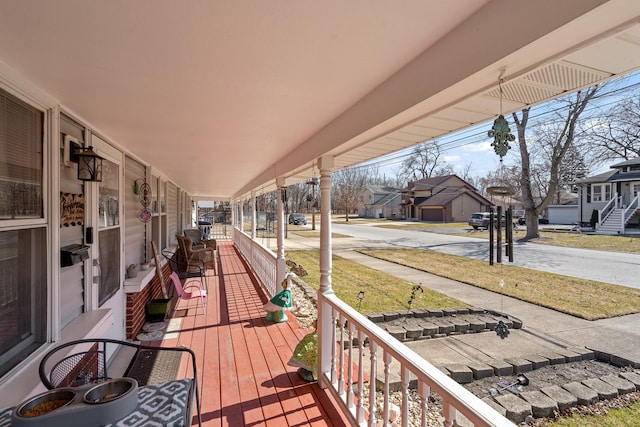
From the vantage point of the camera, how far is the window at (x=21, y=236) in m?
1.58

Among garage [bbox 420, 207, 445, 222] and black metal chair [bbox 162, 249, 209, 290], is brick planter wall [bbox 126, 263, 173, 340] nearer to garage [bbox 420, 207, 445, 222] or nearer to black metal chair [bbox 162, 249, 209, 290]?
black metal chair [bbox 162, 249, 209, 290]

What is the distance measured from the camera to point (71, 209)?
2338 mm

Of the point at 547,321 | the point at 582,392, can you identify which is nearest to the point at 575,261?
the point at 547,321

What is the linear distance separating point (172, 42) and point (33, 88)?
1.14 m

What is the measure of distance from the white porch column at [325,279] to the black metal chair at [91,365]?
1.07 meters

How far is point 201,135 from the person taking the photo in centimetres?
309

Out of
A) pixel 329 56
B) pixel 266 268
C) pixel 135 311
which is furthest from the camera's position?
pixel 266 268

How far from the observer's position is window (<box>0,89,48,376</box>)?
1.58 m

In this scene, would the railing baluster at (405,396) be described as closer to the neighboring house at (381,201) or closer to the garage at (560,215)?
the garage at (560,215)

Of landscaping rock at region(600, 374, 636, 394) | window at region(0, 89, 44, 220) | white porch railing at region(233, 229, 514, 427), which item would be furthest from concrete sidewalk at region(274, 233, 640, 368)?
window at region(0, 89, 44, 220)

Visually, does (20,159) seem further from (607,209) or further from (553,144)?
(607,209)

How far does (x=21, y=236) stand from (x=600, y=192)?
13263 millimetres

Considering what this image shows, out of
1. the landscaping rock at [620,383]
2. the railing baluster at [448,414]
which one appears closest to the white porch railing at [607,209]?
the landscaping rock at [620,383]

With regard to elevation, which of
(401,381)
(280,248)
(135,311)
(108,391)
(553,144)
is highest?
(553,144)
